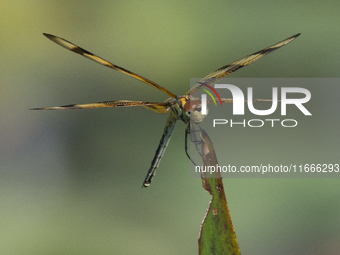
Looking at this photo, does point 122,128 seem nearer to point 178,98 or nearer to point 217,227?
point 178,98

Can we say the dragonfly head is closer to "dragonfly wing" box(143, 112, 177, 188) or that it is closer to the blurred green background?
"dragonfly wing" box(143, 112, 177, 188)

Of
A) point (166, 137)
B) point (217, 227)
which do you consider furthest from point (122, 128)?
point (217, 227)

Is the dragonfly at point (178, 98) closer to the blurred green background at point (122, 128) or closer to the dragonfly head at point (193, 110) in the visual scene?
the dragonfly head at point (193, 110)

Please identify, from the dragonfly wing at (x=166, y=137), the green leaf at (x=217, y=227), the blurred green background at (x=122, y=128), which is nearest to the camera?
the green leaf at (x=217, y=227)

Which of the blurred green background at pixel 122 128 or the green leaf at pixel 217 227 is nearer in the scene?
the green leaf at pixel 217 227

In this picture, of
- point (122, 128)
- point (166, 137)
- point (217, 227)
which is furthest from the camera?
point (122, 128)

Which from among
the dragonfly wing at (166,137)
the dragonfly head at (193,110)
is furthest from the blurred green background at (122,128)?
the dragonfly head at (193,110)

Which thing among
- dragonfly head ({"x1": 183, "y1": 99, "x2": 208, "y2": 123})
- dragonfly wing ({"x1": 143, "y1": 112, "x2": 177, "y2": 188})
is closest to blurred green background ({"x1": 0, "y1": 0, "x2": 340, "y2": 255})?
dragonfly wing ({"x1": 143, "y1": 112, "x2": 177, "y2": 188})
